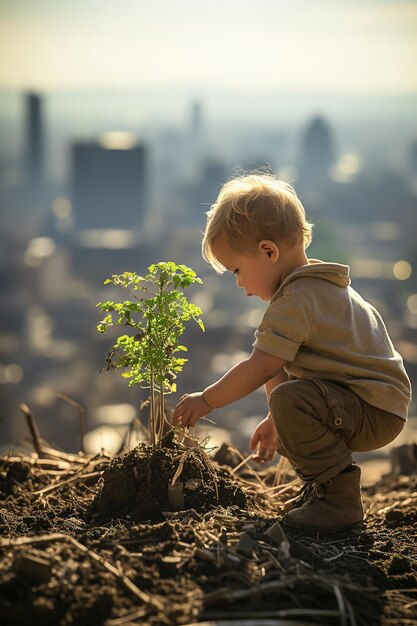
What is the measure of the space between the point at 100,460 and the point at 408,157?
78792 mm

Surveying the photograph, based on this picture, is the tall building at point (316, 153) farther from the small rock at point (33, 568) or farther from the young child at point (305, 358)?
Answer: the small rock at point (33, 568)

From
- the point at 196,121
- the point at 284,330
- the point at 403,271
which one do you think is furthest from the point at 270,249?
the point at 196,121

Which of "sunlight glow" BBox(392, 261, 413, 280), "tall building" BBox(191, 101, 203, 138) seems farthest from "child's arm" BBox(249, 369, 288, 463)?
"tall building" BBox(191, 101, 203, 138)

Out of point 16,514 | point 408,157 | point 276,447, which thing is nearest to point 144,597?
point 16,514

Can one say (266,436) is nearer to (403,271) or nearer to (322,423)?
(322,423)

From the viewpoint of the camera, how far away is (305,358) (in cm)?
303

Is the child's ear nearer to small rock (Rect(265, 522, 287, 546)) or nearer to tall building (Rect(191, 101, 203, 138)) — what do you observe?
small rock (Rect(265, 522, 287, 546))

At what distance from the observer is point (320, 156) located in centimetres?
8525

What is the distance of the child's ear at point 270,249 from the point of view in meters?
3.07

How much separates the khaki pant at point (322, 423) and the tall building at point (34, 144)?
95.8 m

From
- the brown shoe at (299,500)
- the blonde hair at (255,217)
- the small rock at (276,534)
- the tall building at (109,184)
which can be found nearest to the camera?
the small rock at (276,534)

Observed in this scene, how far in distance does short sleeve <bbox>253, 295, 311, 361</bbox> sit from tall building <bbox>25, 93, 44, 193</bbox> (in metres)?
95.7

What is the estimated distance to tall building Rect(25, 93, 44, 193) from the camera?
9612 centimetres

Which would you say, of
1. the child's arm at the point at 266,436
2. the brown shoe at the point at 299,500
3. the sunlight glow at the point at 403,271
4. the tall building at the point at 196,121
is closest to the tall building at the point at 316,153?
the tall building at the point at 196,121
